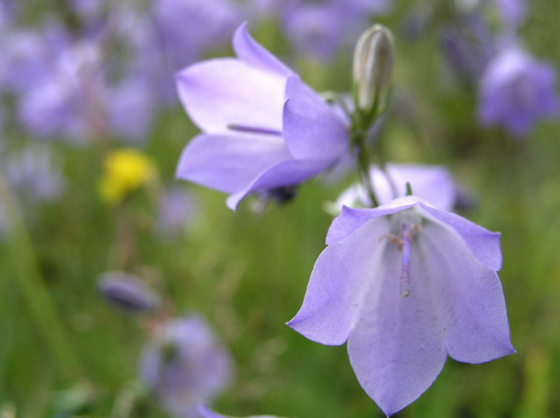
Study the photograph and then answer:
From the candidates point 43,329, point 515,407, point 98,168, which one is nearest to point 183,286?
point 43,329

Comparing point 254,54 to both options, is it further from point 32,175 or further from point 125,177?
point 32,175

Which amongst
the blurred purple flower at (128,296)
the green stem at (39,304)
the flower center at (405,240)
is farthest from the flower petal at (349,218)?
the green stem at (39,304)

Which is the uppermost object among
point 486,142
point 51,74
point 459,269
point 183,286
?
point 459,269

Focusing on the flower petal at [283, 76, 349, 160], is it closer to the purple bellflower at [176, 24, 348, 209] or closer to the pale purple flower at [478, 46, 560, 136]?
the purple bellflower at [176, 24, 348, 209]

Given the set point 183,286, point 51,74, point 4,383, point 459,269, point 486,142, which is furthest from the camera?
point 486,142

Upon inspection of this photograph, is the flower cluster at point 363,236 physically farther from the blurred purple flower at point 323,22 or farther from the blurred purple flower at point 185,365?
the blurred purple flower at point 323,22

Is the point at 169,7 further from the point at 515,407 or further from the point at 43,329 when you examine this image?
the point at 515,407

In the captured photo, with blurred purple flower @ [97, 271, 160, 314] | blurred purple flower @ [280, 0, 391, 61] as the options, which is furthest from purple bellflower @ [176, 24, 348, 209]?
blurred purple flower @ [280, 0, 391, 61]
